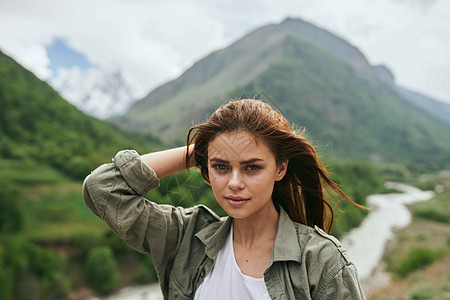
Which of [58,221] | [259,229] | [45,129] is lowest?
[259,229]

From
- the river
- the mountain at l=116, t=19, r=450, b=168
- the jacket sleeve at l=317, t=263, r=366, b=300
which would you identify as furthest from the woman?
the river

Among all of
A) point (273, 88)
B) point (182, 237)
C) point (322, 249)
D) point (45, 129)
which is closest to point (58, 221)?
point (273, 88)

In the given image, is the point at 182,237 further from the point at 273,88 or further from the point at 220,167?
the point at 273,88

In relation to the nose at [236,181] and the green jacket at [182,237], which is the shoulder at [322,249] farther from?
the nose at [236,181]

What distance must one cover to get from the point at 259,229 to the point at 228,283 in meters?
0.36

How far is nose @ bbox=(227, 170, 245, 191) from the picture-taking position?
1.62 metres

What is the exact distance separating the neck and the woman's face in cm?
22

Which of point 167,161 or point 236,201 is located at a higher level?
point 167,161

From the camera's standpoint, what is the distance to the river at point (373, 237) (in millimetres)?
20438

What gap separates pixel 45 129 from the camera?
50.2 metres

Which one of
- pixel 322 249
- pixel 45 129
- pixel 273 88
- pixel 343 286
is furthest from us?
pixel 45 129

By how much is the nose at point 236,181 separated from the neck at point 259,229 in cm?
34

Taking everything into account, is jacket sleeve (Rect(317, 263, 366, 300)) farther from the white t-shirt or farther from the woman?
the white t-shirt

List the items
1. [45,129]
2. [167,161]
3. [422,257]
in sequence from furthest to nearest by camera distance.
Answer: [45,129] < [422,257] < [167,161]
